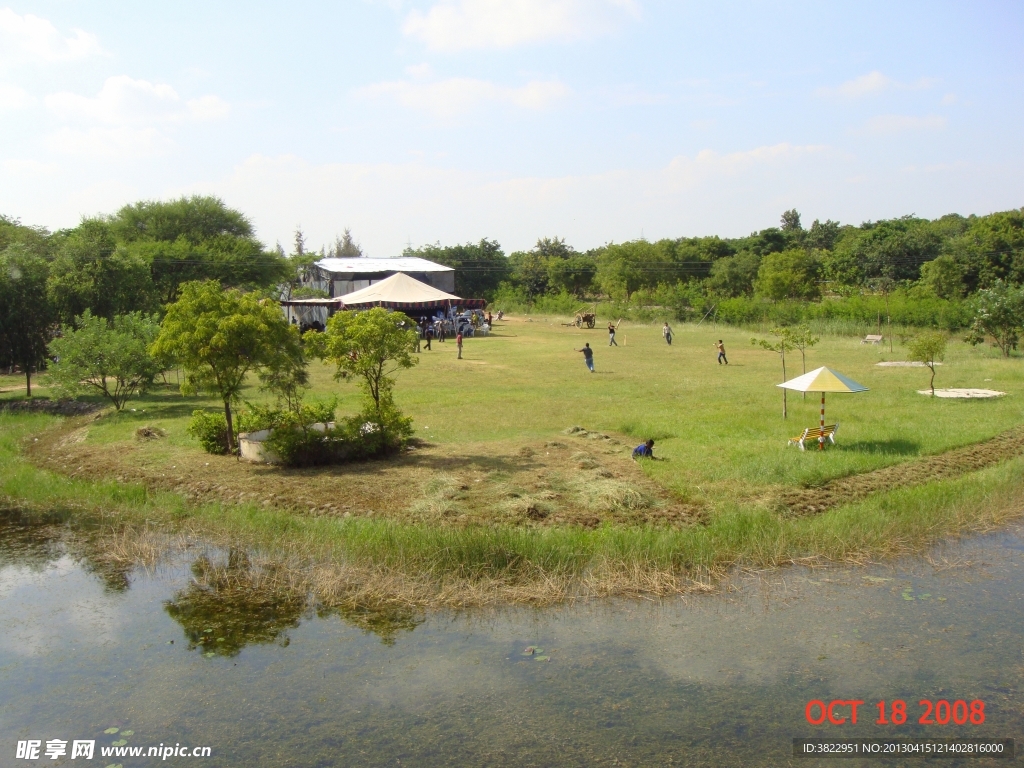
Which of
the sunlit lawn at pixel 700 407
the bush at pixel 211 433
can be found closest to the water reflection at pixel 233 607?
the bush at pixel 211 433

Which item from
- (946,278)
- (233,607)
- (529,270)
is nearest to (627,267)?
(529,270)

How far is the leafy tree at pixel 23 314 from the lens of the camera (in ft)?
83.6

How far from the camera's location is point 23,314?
25.8m

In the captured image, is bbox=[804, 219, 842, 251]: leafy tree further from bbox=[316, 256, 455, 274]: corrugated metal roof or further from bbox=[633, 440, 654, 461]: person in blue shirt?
bbox=[633, 440, 654, 461]: person in blue shirt

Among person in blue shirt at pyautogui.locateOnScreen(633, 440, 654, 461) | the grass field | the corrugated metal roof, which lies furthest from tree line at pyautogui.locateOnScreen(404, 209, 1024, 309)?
person in blue shirt at pyautogui.locateOnScreen(633, 440, 654, 461)

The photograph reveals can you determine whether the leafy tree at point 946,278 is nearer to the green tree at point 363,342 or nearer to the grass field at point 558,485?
the grass field at point 558,485

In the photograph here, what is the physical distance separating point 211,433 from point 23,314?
12.6 metres

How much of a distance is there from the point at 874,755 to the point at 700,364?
26265mm

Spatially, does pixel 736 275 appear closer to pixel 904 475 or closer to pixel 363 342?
pixel 904 475

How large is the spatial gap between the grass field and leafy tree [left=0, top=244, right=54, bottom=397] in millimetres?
4954

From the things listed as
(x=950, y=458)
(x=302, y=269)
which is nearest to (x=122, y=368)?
(x=950, y=458)

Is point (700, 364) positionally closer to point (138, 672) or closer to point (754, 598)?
point (754, 598)

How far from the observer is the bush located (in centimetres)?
1709

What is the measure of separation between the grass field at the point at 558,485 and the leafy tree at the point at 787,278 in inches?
1208
